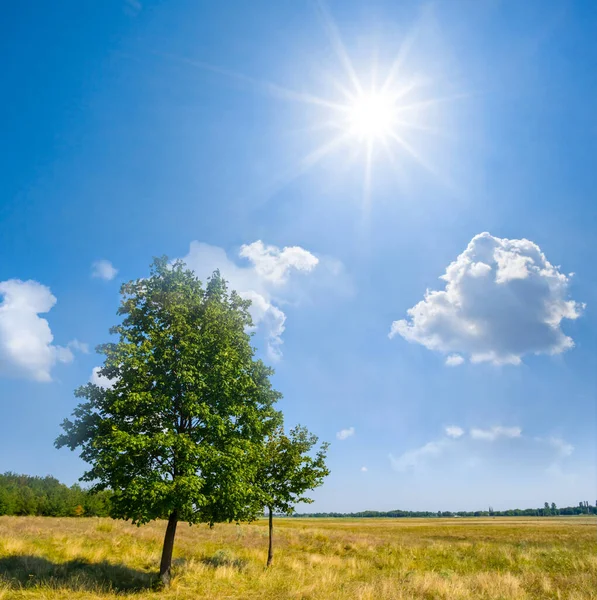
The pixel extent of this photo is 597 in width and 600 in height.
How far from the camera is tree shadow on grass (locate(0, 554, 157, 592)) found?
14094 mm

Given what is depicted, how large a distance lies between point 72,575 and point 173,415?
7.08 meters

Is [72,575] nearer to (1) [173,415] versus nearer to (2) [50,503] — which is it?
(1) [173,415]

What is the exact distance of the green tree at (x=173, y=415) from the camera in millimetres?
14258

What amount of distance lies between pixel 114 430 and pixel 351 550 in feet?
82.3

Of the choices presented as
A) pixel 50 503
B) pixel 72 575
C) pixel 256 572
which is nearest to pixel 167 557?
pixel 72 575

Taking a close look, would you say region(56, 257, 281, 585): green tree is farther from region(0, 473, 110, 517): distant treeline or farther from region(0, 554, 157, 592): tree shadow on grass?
region(0, 473, 110, 517): distant treeline

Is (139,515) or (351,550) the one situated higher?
(139,515)

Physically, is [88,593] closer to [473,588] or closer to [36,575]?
[36,575]

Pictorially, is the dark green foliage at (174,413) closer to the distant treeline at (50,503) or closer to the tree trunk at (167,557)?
the tree trunk at (167,557)

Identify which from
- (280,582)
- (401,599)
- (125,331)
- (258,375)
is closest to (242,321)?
(258,375)

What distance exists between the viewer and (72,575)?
15.6 m

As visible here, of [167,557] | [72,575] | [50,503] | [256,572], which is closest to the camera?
[72,575]

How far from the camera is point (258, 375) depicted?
18594 mm

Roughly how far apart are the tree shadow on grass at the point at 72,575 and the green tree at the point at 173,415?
153 centimetres
